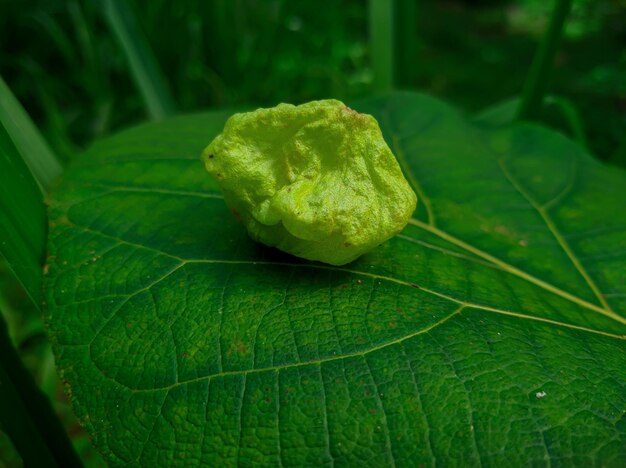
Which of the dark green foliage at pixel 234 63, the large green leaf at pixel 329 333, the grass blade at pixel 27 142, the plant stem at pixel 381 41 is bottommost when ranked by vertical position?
the dark green foliage at pixel 234 63

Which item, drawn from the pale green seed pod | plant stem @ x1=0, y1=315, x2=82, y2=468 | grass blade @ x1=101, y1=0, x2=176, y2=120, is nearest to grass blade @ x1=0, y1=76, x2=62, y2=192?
plant stem @ x1=0, y1=315, x2=82, y2=468

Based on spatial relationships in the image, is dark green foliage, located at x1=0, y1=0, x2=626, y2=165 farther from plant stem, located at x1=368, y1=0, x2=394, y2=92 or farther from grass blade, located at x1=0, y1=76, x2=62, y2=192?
grass blade, located at x1=0, y1=76, x2=62, y2=192

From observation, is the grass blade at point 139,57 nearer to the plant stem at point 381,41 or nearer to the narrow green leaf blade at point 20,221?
the plant stem at point 381,41

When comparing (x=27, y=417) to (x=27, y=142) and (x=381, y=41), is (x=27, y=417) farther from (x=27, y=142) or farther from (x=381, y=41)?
(x=381, y=41)

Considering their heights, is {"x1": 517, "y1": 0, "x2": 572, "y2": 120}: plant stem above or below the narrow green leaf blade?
below

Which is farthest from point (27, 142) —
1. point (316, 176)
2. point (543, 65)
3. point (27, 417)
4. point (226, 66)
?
point (226, 66)

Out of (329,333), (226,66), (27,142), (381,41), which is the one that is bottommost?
(226,66)

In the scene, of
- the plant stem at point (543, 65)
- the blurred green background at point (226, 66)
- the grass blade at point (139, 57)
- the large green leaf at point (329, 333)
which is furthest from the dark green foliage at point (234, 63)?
the large green leaf at point (329, 333)
